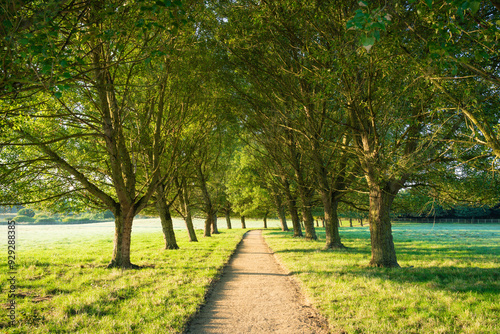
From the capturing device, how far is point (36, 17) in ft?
13.4

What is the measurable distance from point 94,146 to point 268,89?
962 cm

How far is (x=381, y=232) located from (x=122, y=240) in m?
11.2

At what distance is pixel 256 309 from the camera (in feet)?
22.9

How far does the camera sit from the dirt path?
229 inches

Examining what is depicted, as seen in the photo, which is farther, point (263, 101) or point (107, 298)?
point (263, 101)

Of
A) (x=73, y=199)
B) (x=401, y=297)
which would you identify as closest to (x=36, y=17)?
(x=401, y=297)

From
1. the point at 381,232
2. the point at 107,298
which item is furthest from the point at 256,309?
the point at 381,232

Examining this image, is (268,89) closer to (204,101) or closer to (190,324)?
(204,101)

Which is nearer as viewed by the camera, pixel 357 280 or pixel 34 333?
pixel 34 333

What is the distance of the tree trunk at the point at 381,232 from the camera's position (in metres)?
11.4

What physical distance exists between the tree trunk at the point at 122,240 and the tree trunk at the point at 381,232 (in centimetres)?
1044

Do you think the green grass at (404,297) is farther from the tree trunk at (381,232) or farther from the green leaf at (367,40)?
the green leaf at (367,40)

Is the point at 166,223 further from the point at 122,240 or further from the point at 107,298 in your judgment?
the point at 107,298

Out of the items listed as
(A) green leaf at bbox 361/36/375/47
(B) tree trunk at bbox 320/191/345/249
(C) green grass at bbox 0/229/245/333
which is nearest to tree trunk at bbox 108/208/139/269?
(C) green grass at bbox 0/229/245/333
